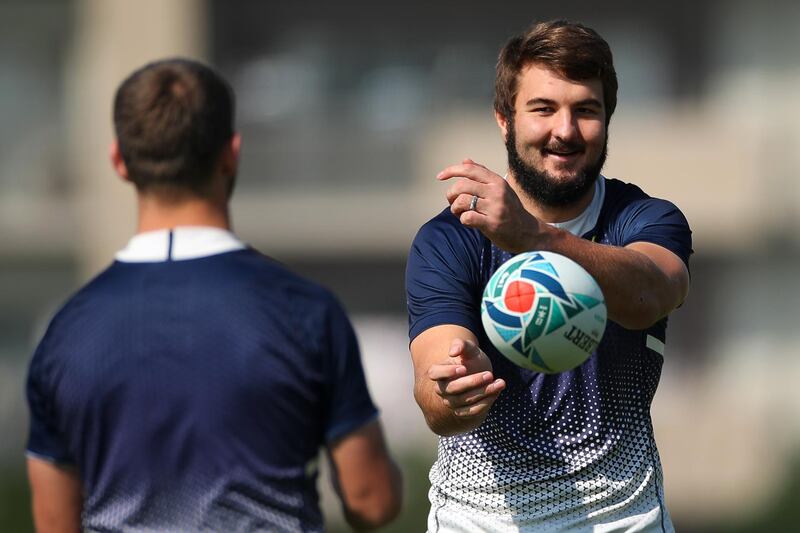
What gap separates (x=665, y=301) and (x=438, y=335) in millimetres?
821

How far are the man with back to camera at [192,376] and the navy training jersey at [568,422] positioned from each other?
88 cm

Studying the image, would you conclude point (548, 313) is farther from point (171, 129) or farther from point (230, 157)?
point (171, 129)

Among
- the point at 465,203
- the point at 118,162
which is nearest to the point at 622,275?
the point at 465,203

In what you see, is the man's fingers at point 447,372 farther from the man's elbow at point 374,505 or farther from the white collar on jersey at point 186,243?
the white collar on jersey at point 186,243

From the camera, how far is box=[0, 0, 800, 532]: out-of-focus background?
28078 mm

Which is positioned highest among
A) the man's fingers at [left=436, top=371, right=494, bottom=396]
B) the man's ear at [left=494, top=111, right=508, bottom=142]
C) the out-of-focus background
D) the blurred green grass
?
the man's ear at [left=494, top=111, right=508, bottom=142]

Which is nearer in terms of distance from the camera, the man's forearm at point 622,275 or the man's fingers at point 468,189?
the man's fingers at point 468,189

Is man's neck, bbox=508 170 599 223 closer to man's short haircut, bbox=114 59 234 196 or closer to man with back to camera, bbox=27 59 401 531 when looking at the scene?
man with back to camera, bbox=27 59 401 531

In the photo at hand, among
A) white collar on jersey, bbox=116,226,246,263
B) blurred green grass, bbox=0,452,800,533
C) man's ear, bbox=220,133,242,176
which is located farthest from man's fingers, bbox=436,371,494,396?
blurred green grass, bbox=0,452,800,533

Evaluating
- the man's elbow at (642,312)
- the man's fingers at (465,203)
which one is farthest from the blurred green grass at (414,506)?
the man's fingers at (465,203)

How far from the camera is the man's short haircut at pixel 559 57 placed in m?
6.01

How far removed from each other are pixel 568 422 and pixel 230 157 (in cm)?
170

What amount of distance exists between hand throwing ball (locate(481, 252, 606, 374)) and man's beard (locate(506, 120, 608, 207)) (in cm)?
72

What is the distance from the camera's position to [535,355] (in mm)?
5367
